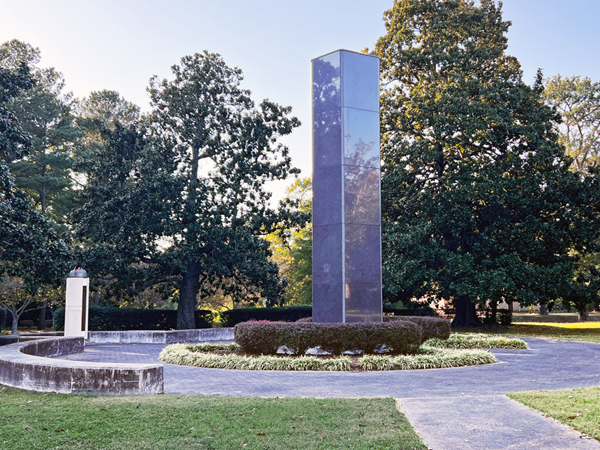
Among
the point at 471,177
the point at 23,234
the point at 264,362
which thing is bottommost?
the point at 264,362

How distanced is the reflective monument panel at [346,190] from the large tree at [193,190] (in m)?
10.4

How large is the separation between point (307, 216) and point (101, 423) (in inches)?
776

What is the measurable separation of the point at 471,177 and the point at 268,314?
11608 mm

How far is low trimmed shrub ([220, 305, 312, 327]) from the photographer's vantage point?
26.2 metres

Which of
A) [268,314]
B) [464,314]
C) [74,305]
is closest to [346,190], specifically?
[74,305]

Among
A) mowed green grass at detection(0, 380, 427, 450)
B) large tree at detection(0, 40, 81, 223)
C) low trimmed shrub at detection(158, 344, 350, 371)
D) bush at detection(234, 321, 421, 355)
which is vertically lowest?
low trimmed shrub at detection(158, 344, 350, 371)

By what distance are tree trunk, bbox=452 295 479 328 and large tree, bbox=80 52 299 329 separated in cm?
936

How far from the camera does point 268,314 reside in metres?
26.3

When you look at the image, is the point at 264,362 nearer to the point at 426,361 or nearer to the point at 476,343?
the point at 426,361

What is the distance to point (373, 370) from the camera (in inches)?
418

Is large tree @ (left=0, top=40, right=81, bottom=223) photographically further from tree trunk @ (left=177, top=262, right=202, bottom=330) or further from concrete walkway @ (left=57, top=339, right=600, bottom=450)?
concrete walkway @ (left=57, top=339, right=600, bottom=450)

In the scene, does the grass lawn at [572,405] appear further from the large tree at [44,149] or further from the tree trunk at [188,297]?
the large tree at [44,149]

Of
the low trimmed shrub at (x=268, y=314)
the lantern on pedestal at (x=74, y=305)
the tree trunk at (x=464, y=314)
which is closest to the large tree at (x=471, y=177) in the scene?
the tree trunk at (x=464, y=314)

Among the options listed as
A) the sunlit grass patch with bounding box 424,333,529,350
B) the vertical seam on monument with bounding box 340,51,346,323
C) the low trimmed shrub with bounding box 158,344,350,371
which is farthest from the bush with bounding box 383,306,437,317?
the low trimmed shrub with bounding box 158,344,350,371
